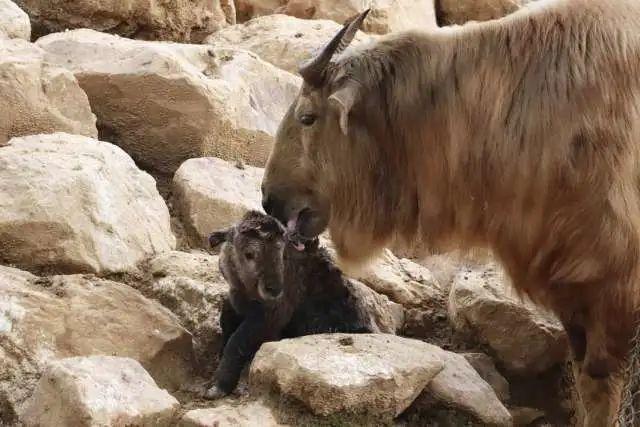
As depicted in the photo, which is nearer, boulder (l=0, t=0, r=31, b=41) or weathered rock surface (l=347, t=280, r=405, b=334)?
weathered rock surface (l=347, t=280, r=405, b=334)

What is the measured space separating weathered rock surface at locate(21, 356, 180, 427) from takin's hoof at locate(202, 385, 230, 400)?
323 mm

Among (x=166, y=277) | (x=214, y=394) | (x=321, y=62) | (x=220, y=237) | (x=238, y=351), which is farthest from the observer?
(x=166, y=277)

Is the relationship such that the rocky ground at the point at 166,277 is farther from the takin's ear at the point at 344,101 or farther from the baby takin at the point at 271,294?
the takin's ear at the point at 344,101

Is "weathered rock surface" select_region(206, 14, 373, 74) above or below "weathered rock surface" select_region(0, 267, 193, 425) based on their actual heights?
above

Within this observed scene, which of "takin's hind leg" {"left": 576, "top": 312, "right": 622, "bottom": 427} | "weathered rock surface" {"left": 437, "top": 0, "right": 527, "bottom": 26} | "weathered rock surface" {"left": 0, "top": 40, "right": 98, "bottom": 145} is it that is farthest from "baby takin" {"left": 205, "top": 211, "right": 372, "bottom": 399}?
"weathered rock surface" {"left": 437, "top": 0, "right": 527, "bottom": 26}

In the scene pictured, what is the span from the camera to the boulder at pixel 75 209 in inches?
174

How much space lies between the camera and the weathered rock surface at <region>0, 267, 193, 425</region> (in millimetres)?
3881

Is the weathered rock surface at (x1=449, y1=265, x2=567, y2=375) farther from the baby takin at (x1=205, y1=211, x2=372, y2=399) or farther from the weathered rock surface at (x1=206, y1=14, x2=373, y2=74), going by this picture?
the weathered rock surface at (x1=206, y1=14, x2=373, y2=74)

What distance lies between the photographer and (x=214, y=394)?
13.5ft

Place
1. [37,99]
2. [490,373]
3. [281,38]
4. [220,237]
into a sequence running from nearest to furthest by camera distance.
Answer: [220,237] < [490,373] < [37,99] < [281,38]

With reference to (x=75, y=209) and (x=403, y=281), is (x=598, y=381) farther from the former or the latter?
(x=75, y=209)

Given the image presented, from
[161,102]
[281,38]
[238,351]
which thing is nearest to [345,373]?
[238,351]

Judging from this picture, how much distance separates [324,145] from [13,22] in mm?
2654

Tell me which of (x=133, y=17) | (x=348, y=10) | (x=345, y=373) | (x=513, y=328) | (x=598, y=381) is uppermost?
(x=133, y=17)
